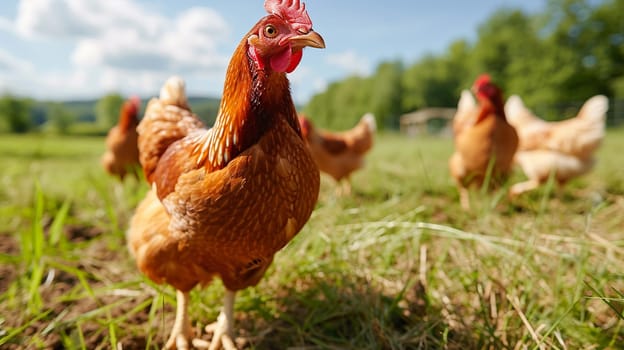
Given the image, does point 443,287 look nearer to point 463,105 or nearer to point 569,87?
point 463,105

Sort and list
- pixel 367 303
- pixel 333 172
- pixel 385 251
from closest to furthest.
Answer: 1. pixel 367 303
2. pixel 385 251
3. pixel 333 172

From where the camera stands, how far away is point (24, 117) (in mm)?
27781

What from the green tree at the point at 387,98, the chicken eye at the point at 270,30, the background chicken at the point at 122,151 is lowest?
the background chicken at the point at 122,151

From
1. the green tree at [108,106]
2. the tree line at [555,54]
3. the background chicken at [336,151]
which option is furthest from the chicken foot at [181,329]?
the tree line at [555,54]

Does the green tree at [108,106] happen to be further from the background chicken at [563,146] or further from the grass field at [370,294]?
the background chicken at [563,146]

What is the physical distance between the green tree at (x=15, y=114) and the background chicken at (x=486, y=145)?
33.5 meters

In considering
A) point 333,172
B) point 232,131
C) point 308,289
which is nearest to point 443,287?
point 308,289

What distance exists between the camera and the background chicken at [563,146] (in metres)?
4.36

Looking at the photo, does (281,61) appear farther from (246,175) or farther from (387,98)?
(387,98)

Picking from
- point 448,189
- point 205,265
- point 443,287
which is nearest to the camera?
point 205,265

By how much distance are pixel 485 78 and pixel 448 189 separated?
1.62 m

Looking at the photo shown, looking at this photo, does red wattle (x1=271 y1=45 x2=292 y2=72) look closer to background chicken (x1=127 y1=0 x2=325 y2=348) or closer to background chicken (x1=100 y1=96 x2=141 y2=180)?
background chicken (x1=127 y1=0 x2=325 y2=348)

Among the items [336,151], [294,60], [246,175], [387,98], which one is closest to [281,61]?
[294,60]

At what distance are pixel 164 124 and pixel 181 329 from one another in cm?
107
